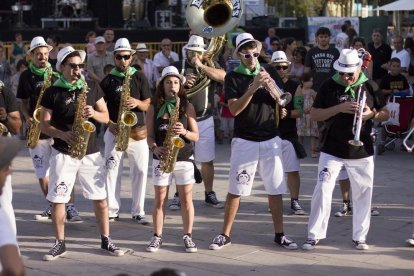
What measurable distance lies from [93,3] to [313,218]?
62.1 feet

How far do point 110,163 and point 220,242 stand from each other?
5.62 feet

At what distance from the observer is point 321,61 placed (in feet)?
41.7

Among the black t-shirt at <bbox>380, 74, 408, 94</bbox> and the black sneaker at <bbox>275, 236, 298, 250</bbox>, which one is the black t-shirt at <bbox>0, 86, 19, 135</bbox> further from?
the black t-shirt at <bbox>380, 74, 408, 94</bbox>

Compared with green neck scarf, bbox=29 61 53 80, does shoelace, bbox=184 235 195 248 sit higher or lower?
lower

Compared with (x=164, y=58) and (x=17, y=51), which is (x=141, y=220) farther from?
(x=17, y=51)

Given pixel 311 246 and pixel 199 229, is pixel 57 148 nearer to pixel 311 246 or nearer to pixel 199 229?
pixel 199 229

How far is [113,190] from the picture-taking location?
9422 millimetres

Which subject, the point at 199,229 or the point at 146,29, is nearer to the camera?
the point at 199,229

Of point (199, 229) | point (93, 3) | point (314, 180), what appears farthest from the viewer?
point (93, 3)

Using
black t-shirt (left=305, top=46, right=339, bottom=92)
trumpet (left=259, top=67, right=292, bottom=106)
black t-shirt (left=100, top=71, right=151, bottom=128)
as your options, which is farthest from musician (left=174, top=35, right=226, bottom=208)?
black t-shirt (left=305, top=46, right=339, bottom=92)

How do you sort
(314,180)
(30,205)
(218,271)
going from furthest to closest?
(314,180) < (30,205) < (218,271)

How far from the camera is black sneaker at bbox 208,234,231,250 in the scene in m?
8.32

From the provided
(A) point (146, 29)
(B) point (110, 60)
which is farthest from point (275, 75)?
(A) point (146, 29)

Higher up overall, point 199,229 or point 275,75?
point 275,75
